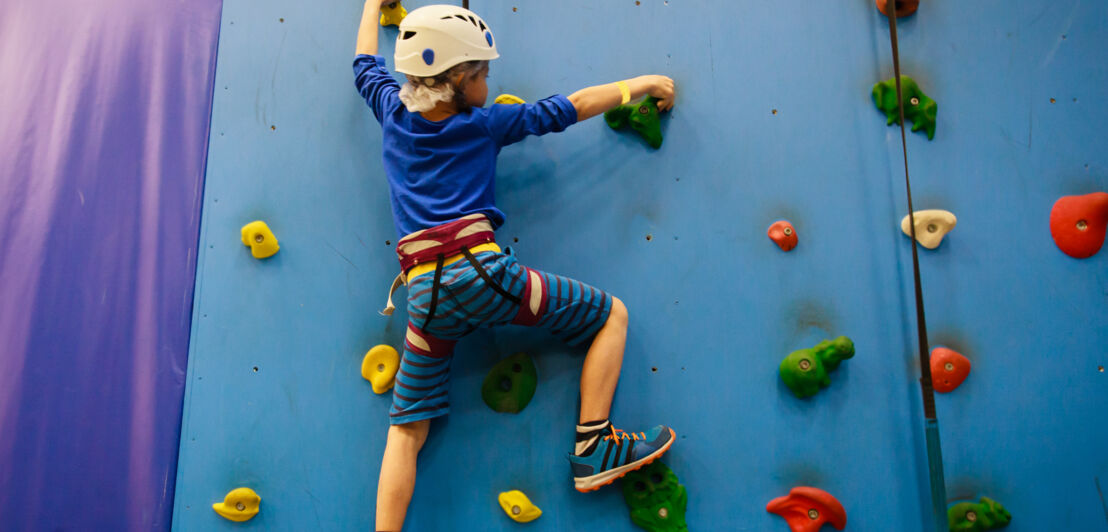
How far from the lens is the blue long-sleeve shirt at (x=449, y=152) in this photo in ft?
4.61

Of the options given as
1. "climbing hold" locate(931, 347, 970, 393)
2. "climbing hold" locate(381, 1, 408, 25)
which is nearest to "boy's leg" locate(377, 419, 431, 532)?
"climbing hold" locate(381, 1, 408, 25)

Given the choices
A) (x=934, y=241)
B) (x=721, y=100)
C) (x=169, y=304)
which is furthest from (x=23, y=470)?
(x=934, y=241)

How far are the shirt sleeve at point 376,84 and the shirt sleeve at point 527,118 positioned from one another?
0.74ft

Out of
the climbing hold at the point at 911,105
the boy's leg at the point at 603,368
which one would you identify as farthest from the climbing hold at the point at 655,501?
the climbing hold at the point at 911,105

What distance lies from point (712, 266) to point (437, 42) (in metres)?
0.83

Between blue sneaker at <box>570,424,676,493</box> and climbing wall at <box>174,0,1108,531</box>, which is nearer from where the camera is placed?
blue sneaker at <box>570,424,676,493</box>

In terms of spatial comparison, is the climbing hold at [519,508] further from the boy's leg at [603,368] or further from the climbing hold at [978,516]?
the climbing hold at [978,516]

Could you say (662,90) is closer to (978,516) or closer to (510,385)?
(510,385)

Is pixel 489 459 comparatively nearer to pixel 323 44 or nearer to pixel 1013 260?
pixel 323 44

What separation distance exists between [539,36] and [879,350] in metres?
1.15

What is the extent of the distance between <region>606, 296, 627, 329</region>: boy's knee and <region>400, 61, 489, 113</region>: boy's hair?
0.56 metres

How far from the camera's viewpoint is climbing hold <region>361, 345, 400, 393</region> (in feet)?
5.21

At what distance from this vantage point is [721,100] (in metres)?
1.71

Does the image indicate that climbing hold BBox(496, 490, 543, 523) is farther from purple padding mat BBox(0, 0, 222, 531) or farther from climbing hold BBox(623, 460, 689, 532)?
purple padding mat BBox(0, 0, 222, 531)
